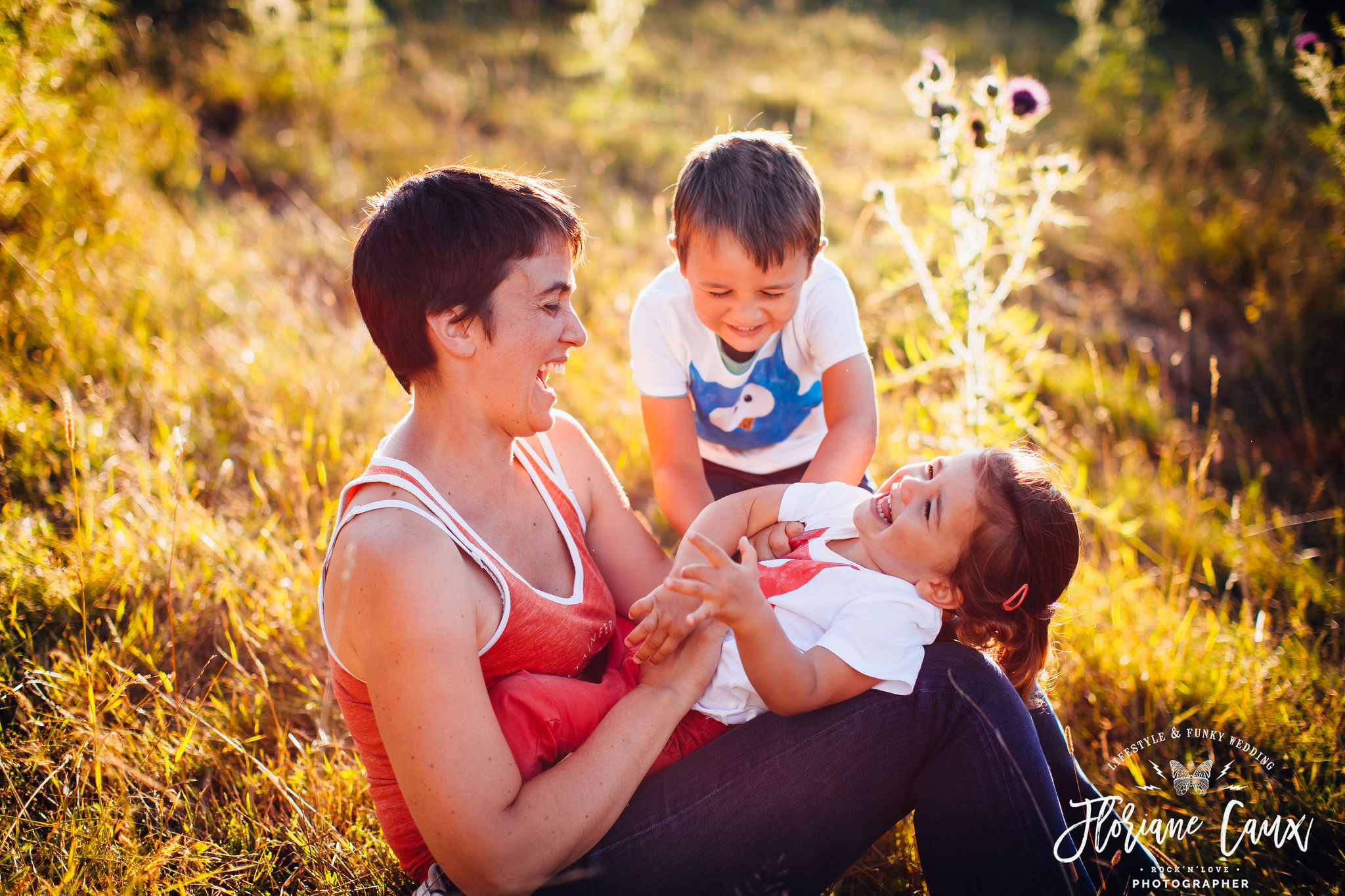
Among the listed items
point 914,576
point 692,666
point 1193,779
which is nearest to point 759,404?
point 914,576

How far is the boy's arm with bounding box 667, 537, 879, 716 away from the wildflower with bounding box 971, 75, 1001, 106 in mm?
1896

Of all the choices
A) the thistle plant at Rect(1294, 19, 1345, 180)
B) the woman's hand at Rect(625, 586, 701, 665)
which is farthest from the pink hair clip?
the thistle plant at Rect(1294, 19, 1345, 180)

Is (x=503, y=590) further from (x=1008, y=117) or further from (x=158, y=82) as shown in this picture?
(x=158, y=82)

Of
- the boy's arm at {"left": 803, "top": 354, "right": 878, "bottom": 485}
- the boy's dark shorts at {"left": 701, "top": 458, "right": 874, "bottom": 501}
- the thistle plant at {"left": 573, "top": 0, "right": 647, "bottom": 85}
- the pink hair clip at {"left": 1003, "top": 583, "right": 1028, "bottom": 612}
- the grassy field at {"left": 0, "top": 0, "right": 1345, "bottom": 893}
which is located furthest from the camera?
the thistle plant at {"left": 573, "top": 0, "right": 647, "bottom": 85}

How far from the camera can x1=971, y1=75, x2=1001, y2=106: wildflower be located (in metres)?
2.55

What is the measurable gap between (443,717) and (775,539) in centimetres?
104

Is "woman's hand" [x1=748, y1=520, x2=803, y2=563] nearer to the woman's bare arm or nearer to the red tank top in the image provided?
the red tank top

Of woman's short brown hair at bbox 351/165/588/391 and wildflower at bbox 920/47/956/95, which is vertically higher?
wildflower at bbox 920/47/956/95

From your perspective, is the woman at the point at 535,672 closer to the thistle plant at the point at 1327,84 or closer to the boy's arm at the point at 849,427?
the boy's arm at the point at 849,427

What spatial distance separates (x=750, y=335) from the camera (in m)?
2.28

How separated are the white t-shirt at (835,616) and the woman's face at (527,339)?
0.70 m

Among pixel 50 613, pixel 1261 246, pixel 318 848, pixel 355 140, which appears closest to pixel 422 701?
pixel 318 848

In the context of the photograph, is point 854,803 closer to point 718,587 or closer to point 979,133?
point 718,587

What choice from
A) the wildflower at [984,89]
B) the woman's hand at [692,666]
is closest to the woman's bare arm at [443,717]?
the woman's hand at [692,666]
